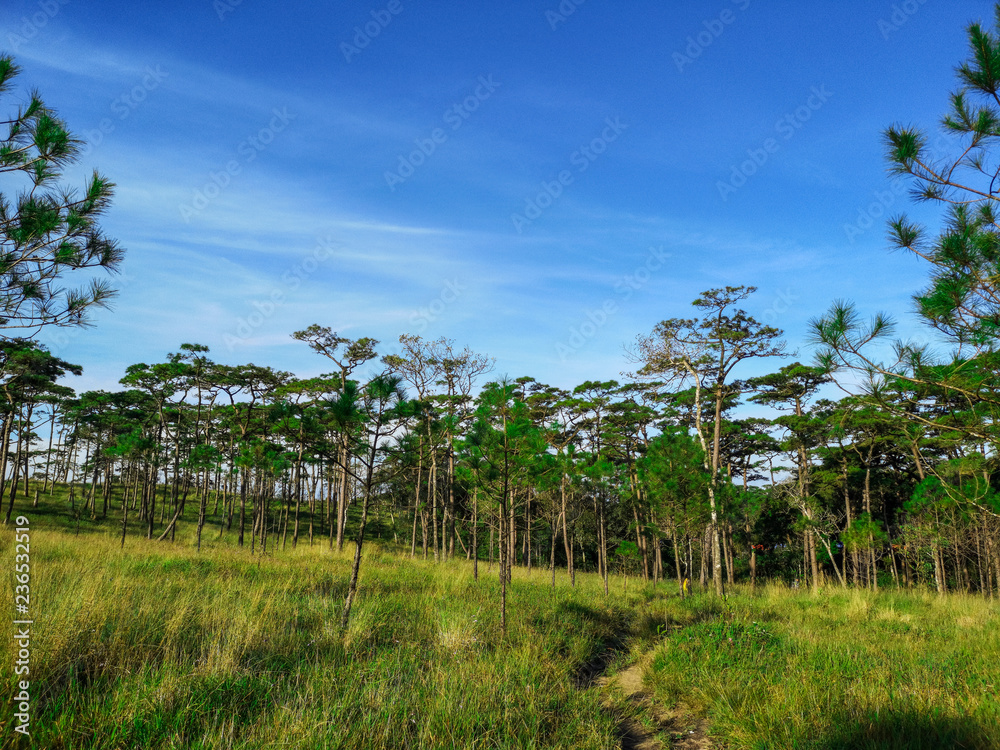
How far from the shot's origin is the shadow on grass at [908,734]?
4.09 m

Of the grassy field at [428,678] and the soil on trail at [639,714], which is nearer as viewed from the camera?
the grassy field at [428,678]

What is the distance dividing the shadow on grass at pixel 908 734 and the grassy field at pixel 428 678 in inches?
0.6

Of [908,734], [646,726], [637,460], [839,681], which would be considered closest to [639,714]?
[646,726]

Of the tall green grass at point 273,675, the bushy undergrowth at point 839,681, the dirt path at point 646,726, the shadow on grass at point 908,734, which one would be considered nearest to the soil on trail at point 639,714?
the dirt path at point 646,726

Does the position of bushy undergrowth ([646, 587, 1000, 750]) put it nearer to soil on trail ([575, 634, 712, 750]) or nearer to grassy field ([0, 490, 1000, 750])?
grassy field ([0, 490, 1000, 750])

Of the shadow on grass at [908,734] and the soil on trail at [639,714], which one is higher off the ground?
the shadow on grass at [908,734]

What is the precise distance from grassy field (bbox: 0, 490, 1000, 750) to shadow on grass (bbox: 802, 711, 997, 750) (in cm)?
2

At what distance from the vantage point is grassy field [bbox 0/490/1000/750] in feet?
12.6

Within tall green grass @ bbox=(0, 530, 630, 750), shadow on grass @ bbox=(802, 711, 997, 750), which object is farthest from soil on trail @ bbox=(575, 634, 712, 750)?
shadow on grass @ bbox=(802, 711, 997, 750)

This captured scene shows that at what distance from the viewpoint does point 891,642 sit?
8844 mm

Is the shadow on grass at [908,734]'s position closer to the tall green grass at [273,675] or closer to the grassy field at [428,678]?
the grassy field at [428,678]

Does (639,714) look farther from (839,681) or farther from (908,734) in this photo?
(908,734)

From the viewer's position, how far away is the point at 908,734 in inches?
170

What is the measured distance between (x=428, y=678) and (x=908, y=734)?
4578 mm
